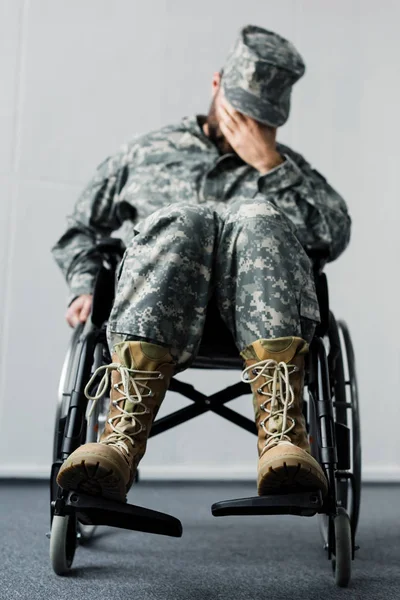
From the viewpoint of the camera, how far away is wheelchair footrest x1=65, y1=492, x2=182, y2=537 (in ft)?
3.00

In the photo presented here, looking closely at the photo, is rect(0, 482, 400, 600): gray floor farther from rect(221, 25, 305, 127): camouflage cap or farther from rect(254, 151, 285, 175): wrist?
rect(221, 25, 305, 127): camouflage cap

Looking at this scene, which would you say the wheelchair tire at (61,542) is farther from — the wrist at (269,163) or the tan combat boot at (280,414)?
the wrist at (269,163)

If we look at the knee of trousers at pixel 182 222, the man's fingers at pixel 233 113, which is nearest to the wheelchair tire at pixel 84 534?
the knee of trousers at pixel 182 222

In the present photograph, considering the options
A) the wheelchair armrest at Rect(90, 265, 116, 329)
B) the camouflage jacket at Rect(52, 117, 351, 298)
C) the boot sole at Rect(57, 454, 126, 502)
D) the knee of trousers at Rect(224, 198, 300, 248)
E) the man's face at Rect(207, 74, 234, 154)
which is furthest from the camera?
the man's face at Rect(207, 74, 234, 154)

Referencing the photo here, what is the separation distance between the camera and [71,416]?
1.11 m

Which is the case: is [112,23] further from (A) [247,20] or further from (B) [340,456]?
(B) [340,456]

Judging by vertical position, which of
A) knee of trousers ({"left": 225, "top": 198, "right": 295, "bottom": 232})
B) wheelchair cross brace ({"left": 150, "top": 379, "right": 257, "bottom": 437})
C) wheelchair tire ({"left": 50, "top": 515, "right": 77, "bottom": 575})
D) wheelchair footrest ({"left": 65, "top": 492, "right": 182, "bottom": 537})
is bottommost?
wheelchair tire ({"left": 50, "top": 515, "right": 77, "bottom": 575})

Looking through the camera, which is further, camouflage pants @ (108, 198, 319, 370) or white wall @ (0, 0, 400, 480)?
white wall @ (0, 0, 400, 480)

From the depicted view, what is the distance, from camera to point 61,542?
108cm

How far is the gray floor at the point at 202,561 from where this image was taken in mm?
1045

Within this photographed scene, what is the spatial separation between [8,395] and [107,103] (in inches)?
45.8

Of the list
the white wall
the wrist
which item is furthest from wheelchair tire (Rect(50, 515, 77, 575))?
the white wall

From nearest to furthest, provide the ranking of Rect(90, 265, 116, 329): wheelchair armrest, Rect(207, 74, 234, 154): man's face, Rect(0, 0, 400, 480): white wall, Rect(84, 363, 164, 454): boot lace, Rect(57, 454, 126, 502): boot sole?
Rect(57, 454, 126, 502): boot sole < Rect(84, 363, 164, 454): boot lace < Rect(90, 265, 116, 329): wheelchair armrest < Rect(207, 74, 234, 154): man's face < Rect(0, 0, 400, 480): white wall

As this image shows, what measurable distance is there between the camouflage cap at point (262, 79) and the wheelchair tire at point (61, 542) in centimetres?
94
